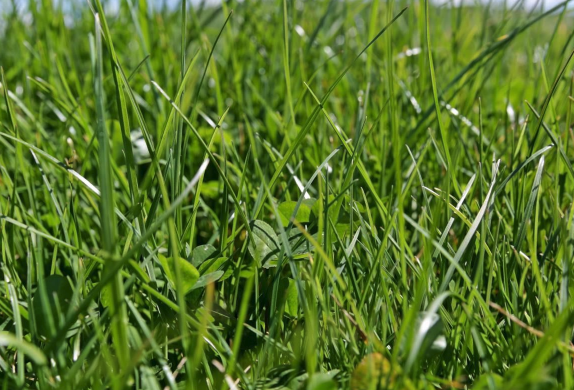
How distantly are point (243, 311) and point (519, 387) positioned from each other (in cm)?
23

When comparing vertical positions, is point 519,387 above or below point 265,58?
below

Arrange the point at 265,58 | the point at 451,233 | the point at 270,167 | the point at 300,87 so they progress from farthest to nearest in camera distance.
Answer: the point at 265,58 < the point at 300,87 < the point at 270,167 < the point at 451,233

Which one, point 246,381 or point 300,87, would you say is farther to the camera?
point 300,87

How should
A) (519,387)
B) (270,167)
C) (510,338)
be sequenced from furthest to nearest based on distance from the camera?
(270,167) → (510,338) → (519,387)

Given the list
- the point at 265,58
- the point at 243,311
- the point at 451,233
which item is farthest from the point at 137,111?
the point at 265,58

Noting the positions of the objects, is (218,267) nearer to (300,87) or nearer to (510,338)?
(510,338)

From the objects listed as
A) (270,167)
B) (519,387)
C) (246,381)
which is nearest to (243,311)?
(246,381)

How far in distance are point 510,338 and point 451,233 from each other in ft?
0.90

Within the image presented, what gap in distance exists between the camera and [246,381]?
0.57 m

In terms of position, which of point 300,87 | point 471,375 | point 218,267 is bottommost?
point 471,375

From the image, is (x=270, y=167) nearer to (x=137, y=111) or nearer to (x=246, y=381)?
(x=137, y=111)

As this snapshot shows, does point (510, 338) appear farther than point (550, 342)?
Yes

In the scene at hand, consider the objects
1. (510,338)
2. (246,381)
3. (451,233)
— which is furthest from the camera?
(451,233)

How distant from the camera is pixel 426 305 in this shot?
0.67 meters
